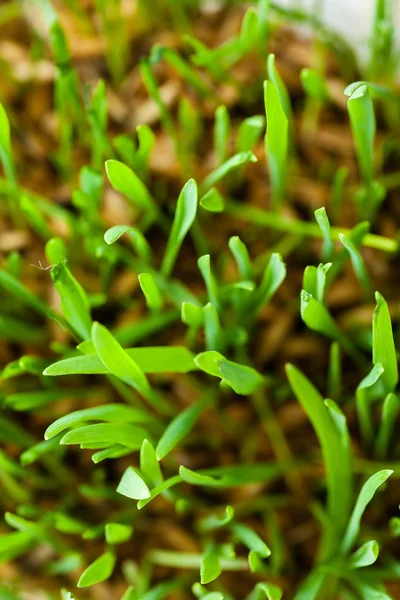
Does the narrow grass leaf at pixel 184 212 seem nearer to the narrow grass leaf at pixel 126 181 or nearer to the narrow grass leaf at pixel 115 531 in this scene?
the narrow grass leaf at pixel 126 181

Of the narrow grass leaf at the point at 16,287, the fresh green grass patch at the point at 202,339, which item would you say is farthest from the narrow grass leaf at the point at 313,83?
the narrow grass leaf at the point at 16,287

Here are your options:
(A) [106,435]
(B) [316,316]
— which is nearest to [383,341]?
(B) [316,316]

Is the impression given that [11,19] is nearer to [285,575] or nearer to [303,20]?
[303,20]

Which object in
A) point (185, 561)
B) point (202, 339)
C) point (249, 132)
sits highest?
point (249, 132)

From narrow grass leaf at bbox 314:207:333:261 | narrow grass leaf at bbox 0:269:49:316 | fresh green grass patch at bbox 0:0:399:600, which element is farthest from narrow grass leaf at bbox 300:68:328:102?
narrow grass leaf at bbox 0:269:49:316

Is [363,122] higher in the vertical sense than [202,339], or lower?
higher

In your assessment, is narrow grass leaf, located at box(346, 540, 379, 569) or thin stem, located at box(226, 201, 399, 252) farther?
thin stem, located at box(226, 201, 399, 252)

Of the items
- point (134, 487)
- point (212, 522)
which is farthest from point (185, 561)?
point (134, 487)

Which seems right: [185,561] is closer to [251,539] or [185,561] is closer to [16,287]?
[251,539]

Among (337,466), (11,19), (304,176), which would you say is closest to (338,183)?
(304,176)

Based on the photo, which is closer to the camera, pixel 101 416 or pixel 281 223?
pixel 101 416

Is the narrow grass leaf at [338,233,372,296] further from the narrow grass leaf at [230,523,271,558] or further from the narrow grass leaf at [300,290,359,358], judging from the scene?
the narrow grass leaf at [230,523,271,558]

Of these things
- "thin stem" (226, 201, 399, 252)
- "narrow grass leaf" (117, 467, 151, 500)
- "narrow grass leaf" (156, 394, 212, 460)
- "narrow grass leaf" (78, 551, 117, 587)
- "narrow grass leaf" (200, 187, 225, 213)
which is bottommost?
"narrow grass leaf" (78, 551, 117, 587)
